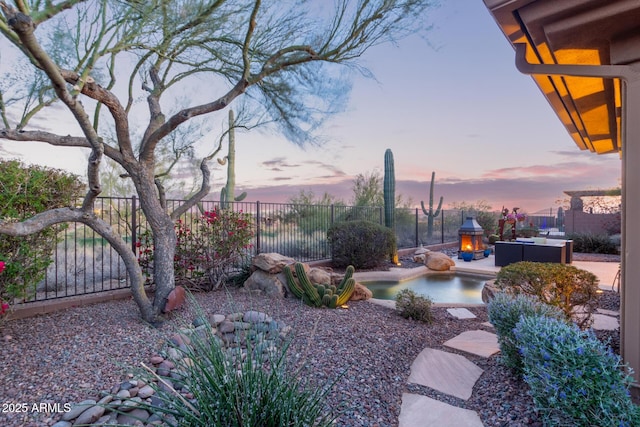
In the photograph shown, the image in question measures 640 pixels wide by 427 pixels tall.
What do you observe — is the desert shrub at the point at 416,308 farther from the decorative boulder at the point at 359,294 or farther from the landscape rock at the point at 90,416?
the landscape rock at the point at 90,416

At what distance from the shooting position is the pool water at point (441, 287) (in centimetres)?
632

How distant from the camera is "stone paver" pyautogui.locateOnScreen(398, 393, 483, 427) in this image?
2.20m

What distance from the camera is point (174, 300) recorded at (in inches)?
160

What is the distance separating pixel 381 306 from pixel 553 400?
3.38m

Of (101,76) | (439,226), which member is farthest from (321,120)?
(439,226)

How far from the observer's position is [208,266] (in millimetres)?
5609

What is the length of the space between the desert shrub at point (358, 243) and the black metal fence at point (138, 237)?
90 centimetres

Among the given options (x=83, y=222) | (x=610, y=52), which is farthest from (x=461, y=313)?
(x=83, y=222)

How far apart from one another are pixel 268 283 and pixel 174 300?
1551 millimetres

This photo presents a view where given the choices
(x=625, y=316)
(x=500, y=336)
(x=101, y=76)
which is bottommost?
(x=500, y=336)

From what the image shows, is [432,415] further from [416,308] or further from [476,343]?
[416,308]

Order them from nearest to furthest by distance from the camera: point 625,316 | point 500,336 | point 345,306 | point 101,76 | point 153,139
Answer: point 625,316
point 500,336
point 153,139
point 345,306
point 101,76

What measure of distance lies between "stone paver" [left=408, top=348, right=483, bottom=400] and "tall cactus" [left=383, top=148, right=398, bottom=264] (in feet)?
25.4

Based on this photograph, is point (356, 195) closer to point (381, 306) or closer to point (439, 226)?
point (439, 226)
